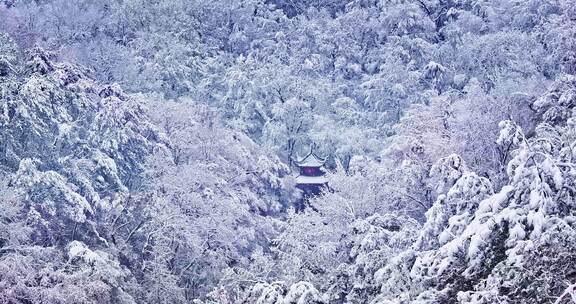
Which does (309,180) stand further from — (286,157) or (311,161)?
(286,157)

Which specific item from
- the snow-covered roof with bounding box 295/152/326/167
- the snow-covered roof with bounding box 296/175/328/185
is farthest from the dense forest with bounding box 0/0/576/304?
the snow-covered roof with bounding box 296/175/328/185

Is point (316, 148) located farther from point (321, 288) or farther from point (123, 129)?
point (321, 288)

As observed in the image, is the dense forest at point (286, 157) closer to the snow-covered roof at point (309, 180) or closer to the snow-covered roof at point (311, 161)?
the snow-covered roof at point (311, 161)

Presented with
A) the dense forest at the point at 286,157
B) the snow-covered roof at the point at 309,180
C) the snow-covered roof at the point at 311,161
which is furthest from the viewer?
the snow-covered roof at the point at 311,161

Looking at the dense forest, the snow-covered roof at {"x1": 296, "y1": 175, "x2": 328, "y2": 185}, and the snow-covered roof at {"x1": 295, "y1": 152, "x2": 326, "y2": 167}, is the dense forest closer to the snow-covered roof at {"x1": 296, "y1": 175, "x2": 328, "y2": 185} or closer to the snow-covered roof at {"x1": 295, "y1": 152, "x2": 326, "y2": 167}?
the snow-covered roof at {"x1": 295, "y1": 152, "x2": 326, "y2": 167}

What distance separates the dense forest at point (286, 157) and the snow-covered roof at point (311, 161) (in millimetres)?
748

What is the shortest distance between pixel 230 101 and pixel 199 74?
10.4ft

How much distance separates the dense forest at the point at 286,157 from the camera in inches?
367

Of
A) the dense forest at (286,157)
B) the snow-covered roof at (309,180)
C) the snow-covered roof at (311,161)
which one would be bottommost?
the snow-covered roof at (309,180)

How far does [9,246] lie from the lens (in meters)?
18.0

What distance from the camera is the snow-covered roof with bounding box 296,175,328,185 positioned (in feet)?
114

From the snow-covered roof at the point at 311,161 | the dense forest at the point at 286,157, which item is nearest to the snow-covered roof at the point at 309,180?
the snow-covered roof at the point at 311,161

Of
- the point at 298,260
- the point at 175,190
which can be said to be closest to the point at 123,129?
the point at 175,190

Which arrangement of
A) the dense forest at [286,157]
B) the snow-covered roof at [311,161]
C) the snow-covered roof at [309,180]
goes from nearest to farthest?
the dense forest at [286,157], the snow-covered roof at [309,180], the snow-covered roof at [311,161]
